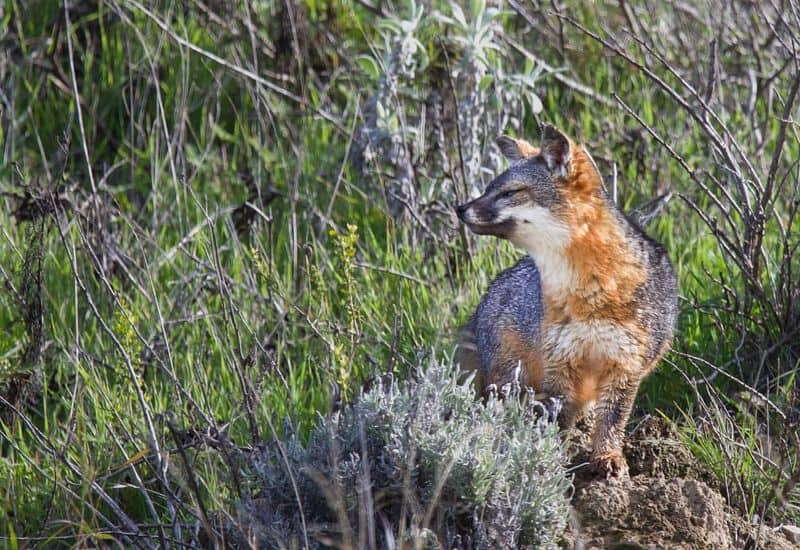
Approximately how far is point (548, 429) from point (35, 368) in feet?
7.76

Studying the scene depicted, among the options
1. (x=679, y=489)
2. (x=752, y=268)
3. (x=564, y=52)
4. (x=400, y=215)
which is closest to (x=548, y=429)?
(x=679, y=489)

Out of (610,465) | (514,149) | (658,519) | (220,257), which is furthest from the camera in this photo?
(220,257)

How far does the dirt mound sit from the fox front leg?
0.11 metres

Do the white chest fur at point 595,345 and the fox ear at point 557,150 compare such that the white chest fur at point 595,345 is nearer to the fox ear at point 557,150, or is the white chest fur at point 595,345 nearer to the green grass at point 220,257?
the green grass at point 220,257

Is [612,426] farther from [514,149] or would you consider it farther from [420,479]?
[514,149]

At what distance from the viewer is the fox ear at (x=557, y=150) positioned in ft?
15.1

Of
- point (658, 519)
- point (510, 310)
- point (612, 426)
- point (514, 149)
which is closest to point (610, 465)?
point (612, 426)

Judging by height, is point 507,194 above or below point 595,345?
above

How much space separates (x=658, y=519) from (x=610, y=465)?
1.29 ft

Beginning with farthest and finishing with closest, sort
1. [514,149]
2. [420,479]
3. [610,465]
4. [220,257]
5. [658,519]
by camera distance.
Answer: [220,257]
[514,149]
[610,465]
[658,519]
[420,479]

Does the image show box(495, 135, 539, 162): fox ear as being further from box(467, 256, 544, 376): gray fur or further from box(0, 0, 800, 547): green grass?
box(0, 0, 800, 547): green grass

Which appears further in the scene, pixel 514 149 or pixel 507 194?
pixel 514 149

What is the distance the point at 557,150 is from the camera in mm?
4613

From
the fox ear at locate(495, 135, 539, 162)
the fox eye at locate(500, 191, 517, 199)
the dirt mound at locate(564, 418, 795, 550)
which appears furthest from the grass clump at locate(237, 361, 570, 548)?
the fox ear at locate(495, 135, 539, 162)
